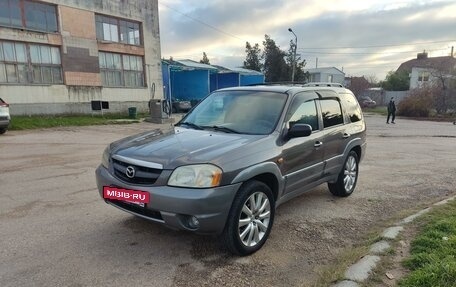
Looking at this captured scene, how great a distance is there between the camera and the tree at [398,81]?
54.4 meters

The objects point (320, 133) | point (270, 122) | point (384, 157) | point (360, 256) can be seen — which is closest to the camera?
point (360, 256)

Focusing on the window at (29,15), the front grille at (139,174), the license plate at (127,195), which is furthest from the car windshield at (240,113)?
the window at (29,15)

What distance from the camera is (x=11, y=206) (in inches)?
195

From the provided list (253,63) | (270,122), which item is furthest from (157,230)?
(253,63)

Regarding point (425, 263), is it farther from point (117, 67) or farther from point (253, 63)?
point (253, 63)

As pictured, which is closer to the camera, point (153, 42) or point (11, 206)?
point (11, 206)

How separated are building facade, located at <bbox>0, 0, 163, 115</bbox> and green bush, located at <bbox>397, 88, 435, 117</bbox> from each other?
2207 centimetres

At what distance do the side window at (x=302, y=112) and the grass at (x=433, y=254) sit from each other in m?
1.77

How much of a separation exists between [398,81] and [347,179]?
56217 millimetres

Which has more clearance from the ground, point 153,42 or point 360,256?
point 153,42

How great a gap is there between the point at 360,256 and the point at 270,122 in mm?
1713

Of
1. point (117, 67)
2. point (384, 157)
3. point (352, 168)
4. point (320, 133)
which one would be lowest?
point (384, 157)

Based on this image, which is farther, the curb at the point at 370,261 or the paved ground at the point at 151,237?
the paved ground at the point at 151,237

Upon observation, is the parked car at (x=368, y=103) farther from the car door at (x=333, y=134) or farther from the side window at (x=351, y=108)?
the car door at (x=333, y=134)
